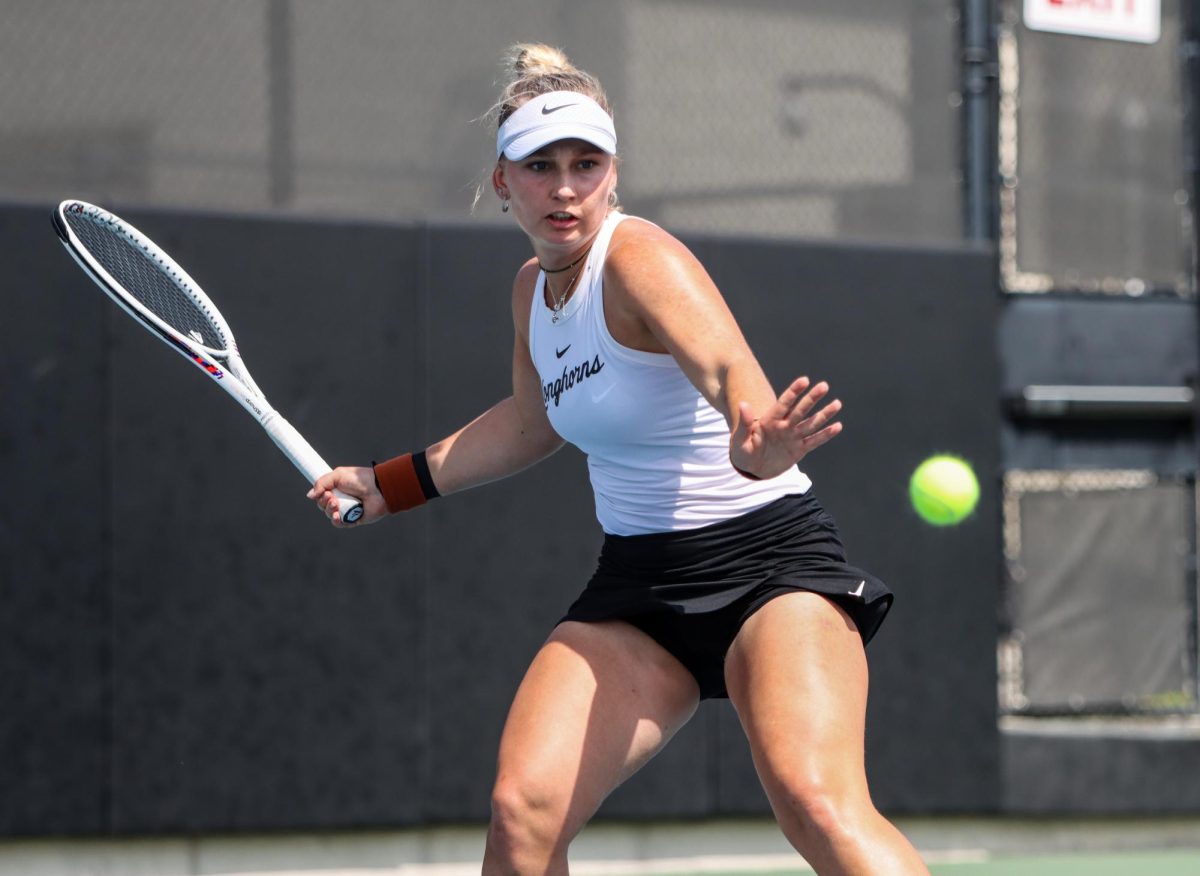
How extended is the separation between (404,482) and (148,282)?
2.96 ft

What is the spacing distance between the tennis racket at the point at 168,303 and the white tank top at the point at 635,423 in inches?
21.5

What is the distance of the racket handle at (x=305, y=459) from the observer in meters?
3.45

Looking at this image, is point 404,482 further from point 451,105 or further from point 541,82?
point 451,105

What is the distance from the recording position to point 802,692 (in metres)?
2.86

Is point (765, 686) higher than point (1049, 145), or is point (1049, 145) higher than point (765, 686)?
point (1049, 145)

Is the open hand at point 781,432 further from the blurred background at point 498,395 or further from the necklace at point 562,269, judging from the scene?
the blurred background at point 498,395

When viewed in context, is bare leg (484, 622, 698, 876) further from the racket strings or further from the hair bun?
the racket strings

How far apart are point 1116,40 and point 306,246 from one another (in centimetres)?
317

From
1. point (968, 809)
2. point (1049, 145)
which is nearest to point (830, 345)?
point (1049, 145)

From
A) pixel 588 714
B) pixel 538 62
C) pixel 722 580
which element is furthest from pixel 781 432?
pixel 538 62

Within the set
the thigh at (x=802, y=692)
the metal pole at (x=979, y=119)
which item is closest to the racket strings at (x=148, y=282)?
the thigh at (x=802, y=692)

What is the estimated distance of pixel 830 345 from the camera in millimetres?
6023

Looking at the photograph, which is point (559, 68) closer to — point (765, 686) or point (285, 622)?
point (765, 686)

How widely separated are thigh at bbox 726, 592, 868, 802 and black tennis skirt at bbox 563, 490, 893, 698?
5cm
